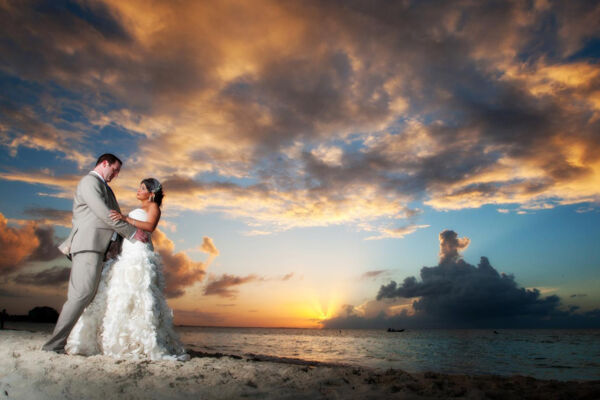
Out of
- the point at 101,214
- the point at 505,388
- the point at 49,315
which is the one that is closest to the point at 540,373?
the point at 505,388

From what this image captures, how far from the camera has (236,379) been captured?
4203 mm

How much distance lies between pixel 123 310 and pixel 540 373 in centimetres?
Answer: 1487

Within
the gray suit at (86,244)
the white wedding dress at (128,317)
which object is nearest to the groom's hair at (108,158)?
the gray suit at (86,244)

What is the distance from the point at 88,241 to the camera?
491 cm

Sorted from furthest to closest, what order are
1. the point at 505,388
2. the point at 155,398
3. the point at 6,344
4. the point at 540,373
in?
the point at 540,373 < the point at 6,344 < the point at 505,388 < the point at 155,398

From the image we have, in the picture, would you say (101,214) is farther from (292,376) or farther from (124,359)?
(292,376)

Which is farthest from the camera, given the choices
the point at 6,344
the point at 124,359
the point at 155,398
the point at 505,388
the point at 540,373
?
the point at 540,373

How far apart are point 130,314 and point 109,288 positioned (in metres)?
0.50

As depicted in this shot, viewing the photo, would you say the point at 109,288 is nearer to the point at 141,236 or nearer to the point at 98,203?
the point at 141,236

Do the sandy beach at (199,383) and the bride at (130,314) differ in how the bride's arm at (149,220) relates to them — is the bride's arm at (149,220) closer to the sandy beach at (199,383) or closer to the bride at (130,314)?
the bride at (130,314)

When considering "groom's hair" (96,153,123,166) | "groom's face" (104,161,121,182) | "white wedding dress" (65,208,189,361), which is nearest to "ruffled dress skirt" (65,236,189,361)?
"white wedding dress" (65,208,189,361)

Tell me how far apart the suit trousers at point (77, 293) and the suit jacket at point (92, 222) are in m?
0.15

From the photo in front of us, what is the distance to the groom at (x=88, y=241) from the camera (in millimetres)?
4754

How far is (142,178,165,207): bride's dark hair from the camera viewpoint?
217 inches
